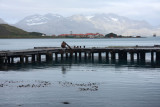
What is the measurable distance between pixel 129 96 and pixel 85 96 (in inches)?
167

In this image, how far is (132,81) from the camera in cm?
4309

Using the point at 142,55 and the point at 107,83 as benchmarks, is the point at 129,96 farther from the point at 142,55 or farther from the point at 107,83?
the point at 142,55

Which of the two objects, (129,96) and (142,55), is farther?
(142,55)

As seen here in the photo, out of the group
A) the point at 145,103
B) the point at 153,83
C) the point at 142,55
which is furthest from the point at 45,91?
the point at 142,55

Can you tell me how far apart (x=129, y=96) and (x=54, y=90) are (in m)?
8.09

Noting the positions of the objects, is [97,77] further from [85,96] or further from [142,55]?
[142,55]

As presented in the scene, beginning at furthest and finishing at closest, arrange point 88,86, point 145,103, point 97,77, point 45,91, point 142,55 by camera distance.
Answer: point 142,55, point 97,77, point 88,86, point 45,91, point 145,103

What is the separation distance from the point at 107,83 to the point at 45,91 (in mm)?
9318

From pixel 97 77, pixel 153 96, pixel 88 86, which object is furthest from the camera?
pixel 97 77

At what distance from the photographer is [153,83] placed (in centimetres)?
4106

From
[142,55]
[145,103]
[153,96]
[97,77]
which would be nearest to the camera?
[145,103]

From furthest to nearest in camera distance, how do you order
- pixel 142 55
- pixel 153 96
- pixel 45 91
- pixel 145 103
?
pixel 142 55
pixel 45 91
pixel 153 96
pixel 145 103

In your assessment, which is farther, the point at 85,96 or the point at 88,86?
the point at 88,86

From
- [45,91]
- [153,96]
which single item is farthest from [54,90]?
[153,96]
